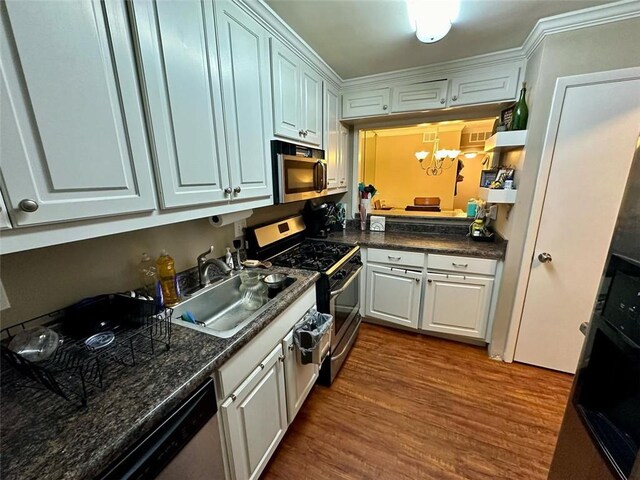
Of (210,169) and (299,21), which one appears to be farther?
(299,21)

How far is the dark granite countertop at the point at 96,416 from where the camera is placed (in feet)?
1.78

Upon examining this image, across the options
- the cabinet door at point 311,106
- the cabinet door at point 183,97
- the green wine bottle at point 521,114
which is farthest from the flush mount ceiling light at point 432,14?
the cabinet door at point 183,97

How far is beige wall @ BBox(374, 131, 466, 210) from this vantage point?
536 cm

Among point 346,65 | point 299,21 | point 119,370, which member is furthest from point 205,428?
point 346,65

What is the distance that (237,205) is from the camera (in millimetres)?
1352

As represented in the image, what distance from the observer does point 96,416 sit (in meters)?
0.64

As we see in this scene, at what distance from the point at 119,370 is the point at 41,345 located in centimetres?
28

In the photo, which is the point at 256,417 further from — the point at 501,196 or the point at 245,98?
the point at 501,196

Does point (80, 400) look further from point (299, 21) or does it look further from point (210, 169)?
point (299, 21)

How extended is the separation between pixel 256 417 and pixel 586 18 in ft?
9.13

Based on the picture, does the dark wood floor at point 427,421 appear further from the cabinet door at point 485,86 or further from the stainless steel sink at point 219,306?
the cabinet door at point 485,86

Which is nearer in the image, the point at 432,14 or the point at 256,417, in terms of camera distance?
the point at 256,417

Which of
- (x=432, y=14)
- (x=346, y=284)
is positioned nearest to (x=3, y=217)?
(x=346, y=284)

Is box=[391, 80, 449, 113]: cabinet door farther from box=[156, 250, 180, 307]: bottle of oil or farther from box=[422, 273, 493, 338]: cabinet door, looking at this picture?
box=[156, 250, 180, 307]: bottle of oil
